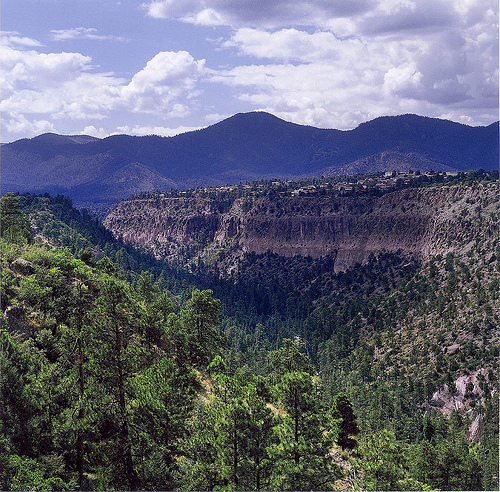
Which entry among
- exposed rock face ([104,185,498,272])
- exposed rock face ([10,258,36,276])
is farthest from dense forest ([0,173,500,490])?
exposed rock face ([104,185,498,272])

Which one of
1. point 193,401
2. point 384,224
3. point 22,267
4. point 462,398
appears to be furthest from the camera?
point 384,224

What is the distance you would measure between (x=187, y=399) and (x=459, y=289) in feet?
271

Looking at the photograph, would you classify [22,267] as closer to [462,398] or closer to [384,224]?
[462,398]

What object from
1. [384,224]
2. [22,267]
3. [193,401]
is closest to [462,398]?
[193,401]

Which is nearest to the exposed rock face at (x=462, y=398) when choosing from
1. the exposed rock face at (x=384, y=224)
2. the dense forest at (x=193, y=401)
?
the dense forest at (x=193, y=401)

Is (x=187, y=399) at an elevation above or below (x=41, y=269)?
below

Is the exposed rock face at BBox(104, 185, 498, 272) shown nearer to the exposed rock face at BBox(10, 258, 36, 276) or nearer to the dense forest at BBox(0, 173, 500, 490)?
the dense forest at BBox(0, 173, 500, 490)

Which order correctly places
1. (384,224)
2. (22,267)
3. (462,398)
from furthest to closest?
(384,224) → (462,398) → (22,267)

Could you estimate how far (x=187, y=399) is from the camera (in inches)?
1262

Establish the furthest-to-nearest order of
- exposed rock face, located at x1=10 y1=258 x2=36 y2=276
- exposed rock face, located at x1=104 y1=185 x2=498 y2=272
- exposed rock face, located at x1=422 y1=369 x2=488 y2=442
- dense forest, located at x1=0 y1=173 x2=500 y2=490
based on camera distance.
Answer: exposed rock face, located at x1=104 y1=185 x2=498 y2=272, exposed rock face, located at x1=422 y1=369 x2=488 y2=442, exposed rock face, located at x1=10 y1=258 x2=36 y2=276, dense forest, located at x1=0 y1=173 x2=500 y2=490

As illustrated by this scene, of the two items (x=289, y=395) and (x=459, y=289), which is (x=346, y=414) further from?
(x=459, y=289)

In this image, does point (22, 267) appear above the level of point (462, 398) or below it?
above

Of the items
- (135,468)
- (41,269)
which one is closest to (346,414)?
(135,468)

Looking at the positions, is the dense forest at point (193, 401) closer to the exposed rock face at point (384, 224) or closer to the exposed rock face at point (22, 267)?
the exposed rock face at point (22, 267)
